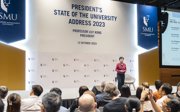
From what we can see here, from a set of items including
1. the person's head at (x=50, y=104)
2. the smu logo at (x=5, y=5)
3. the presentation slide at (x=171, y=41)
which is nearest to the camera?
the person's head at (x=50, y=104)

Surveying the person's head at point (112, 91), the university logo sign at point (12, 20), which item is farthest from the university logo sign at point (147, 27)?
the person's head at point (112, 91)

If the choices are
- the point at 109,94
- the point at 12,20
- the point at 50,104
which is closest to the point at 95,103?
the point at 50,104

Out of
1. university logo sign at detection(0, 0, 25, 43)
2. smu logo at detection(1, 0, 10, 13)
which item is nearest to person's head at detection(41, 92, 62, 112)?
university logo sign at detection(0, 0, 25, 43)

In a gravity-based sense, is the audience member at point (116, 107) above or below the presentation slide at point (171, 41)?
below

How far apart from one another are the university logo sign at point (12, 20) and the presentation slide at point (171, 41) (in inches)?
231

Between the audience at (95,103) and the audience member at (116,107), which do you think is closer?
the audience at (95,103)

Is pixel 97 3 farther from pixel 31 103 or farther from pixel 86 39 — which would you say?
pixel 31 103

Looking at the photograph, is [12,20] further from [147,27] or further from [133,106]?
[133,106]

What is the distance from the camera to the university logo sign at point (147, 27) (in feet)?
39.2

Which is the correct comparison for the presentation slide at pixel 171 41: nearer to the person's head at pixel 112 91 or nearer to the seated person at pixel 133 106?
the person's head at pixel 112 91

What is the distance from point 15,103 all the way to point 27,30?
267 inches

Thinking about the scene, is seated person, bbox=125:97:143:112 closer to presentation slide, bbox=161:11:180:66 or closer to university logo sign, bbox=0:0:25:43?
university logo sign, bbox=0:0:25:43

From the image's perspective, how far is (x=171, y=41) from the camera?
12984mm

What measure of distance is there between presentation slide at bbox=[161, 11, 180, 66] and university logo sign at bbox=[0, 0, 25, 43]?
5.88m
